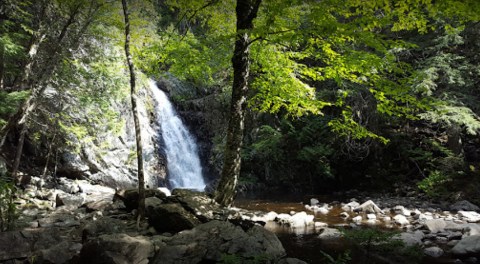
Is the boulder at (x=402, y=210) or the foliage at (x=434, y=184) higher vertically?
the foliage at (x=434, y=184)

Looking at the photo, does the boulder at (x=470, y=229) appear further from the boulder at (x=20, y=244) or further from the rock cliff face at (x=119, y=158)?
the rock cliff face at (x=119, y=158)

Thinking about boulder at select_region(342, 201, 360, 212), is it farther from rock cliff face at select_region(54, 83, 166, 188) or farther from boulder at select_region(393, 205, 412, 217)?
rock cliff face at select_region(54, 83, 166, 188)

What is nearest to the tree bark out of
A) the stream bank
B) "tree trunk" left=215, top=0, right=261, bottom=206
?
"tree trunk" left=215, top=0, right=261, bottom=206

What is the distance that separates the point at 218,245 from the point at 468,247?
4.84 meters

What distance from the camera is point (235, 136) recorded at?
834 centimetres

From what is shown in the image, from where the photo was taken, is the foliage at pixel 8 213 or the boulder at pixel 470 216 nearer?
the foliage at pixel 8 213

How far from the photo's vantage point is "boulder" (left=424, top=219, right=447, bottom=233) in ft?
27.6

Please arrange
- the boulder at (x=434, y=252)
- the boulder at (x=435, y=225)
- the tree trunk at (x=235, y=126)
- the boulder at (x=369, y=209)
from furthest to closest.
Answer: the boulder at (x=369, y=209) → the boulder at (x=435, y=225) → the tree trunk at (x=235, y=126) → the boulder at (x=434, y=252)

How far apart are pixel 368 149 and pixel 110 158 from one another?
41.6 feet

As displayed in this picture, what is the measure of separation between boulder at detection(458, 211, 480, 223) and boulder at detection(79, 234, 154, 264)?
32.4 ft

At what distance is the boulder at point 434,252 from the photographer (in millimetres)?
6504

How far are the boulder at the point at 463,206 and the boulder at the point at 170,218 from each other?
9.98 meters

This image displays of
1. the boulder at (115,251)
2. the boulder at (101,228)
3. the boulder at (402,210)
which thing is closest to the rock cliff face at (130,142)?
the boulder at (101,228)

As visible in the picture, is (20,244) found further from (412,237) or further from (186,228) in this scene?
(412,237)
